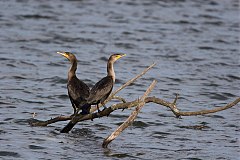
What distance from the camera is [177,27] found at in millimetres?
26453

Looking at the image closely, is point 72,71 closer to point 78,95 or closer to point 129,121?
point 78,95

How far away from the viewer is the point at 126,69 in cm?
2016

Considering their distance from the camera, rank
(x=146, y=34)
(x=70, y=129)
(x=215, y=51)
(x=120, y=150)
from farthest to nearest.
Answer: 1. (x=146, y=34)
2. (x=215, y=51)
3. (x=70, y=129)
4. (x=120, y=150)

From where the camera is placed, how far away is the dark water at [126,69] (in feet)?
39.4

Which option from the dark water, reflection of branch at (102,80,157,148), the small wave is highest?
Result: reflection of branch at (102,80,157,148)

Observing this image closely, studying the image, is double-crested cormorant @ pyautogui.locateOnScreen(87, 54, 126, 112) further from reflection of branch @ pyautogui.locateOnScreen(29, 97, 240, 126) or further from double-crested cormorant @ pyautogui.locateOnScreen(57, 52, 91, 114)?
reflection of branch @ pyautogui.locateOnScreen(29, 97, 240, 126)

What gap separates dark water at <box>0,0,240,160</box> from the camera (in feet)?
39.4

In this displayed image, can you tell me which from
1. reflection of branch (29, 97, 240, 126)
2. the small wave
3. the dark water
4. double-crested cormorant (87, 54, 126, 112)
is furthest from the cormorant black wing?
the small wave

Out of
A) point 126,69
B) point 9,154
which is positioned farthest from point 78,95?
point 126,69

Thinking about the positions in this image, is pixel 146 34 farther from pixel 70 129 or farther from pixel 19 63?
pixel 70 129

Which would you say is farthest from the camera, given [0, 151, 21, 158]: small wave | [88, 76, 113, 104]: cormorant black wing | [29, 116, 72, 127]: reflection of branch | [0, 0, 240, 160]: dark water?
[0, 0, 240, 160]: dark water

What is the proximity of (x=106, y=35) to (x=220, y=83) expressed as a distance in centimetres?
646

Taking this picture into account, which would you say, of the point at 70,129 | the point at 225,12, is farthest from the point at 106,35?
the point at 70,129

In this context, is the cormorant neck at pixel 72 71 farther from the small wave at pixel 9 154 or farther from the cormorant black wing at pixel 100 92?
the small wave at pixel 9 154
